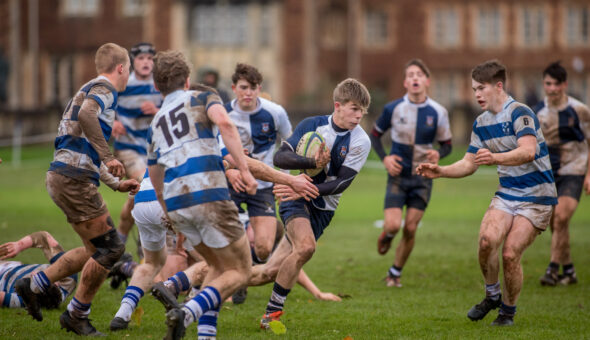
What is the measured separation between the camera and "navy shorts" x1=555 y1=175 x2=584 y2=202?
10.7 m

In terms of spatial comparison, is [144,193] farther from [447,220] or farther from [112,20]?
[112,20]

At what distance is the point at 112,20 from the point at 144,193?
45.2 meters

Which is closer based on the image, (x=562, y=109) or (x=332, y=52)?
(x=562, y=109)

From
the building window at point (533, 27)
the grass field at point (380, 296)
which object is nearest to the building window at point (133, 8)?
the building window at point (533, 27)

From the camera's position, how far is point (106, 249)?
7473mm

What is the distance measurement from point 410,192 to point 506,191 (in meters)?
2.65

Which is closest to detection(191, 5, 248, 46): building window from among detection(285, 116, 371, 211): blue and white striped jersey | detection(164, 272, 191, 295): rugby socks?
detection(285, 116, 371, 211): blue and white striped jersey

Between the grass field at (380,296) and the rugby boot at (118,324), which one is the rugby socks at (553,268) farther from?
the rugby boot at (118,324)

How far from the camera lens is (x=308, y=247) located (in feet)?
25.0

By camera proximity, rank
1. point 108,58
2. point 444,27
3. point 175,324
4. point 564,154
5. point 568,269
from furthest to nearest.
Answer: point 444,27 < point 564,154 < point 568,269 < point 108,58 < point 175,324

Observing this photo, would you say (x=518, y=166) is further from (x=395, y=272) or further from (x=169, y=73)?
(x=169, y=73)

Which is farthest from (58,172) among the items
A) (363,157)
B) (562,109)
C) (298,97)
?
(298,97)

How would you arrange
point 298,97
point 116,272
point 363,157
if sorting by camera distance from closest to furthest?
point 363,157 → point 116,272 → point 298,97

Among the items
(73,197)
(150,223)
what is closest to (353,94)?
(150,223)
